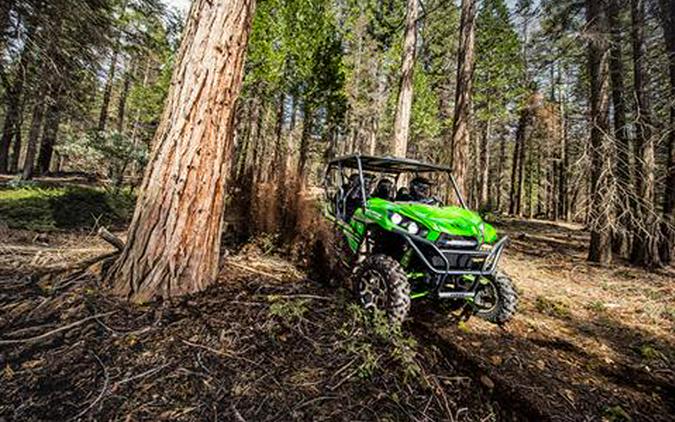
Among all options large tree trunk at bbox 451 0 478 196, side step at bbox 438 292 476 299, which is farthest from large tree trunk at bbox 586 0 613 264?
side step at bbox 438 292 476 299

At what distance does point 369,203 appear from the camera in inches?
160

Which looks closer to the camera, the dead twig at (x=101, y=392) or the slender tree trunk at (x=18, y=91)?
the dead twig at (x=101, y=392)

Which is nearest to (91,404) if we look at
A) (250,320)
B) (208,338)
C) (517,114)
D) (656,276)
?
(208,338)

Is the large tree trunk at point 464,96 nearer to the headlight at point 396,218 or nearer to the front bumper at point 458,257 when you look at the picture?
the front bumper at point 458,257

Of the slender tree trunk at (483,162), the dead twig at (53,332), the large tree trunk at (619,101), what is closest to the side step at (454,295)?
the dead twig at (53,332)

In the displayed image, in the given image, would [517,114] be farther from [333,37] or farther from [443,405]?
[443,405]

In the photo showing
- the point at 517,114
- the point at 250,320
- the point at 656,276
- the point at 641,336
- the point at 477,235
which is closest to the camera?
the point at 250,320

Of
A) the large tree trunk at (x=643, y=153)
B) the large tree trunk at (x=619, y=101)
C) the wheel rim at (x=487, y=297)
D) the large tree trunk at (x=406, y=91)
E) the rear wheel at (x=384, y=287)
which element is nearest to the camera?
the rear wheel at (x=384, y=287)

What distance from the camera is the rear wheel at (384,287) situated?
3.10 meters

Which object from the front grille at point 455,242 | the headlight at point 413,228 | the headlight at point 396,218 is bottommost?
the front grille at point 455,242

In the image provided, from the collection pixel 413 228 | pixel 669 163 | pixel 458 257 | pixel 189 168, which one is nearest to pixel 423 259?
pixel 413 228

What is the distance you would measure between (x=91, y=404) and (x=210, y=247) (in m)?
1.59

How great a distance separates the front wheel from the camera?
369 centimetres

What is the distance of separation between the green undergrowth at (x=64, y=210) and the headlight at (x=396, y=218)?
16.2 feet
